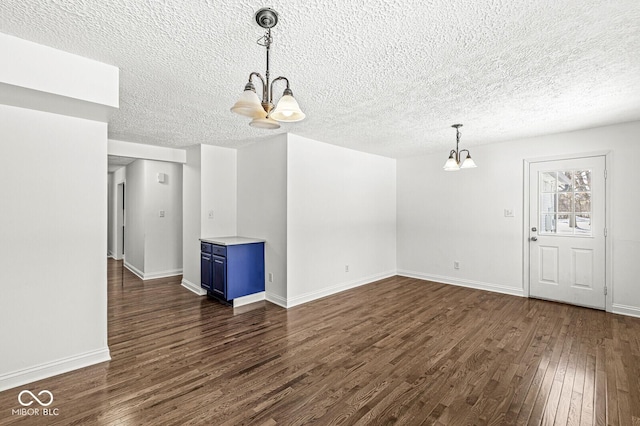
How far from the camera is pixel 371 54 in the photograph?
2076 millimetres

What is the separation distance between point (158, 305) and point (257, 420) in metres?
3.04

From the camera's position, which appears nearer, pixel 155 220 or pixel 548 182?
pixel 548 182

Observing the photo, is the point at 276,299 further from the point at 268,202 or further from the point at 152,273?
the point at 152,273

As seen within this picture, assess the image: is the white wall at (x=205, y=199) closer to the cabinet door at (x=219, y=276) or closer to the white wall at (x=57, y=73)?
the cabinet door at (x=219, y=276)

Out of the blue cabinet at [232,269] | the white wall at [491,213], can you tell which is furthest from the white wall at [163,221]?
the white wall at [491,213]

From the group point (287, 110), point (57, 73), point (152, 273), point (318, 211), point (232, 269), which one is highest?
point (57, 73)

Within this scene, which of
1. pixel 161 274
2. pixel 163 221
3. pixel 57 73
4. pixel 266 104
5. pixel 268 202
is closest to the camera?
pixel 266 104

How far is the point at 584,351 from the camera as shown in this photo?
2840mm

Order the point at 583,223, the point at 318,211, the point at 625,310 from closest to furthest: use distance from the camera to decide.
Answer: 1. the point at 625,310
2. the point at 583,223
3. the point at 318,211

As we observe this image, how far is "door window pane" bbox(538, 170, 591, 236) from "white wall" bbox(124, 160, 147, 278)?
705 cm

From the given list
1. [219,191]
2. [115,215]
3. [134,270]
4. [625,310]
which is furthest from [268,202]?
[115,215]

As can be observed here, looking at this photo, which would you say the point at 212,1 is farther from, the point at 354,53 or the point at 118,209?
the point at 118,209

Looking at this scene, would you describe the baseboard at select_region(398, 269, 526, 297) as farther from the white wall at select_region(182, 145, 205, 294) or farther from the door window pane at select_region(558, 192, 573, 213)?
the white wall at select_region(182, 145, 205, 294)

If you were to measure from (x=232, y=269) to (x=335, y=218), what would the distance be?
1.83 metres
